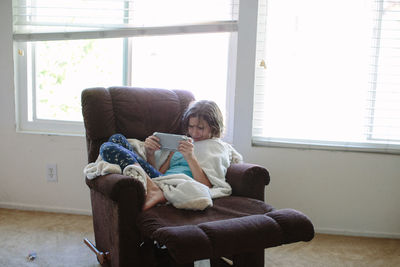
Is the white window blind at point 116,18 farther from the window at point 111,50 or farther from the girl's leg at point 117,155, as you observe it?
the girl's leg at point 117,155

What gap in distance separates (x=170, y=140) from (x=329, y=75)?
119cm

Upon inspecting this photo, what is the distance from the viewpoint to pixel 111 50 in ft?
8.75

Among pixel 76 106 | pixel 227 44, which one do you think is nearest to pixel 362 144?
pixel 227 44

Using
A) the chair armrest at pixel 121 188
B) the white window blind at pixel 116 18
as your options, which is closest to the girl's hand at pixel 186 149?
the chair armrest at pixel 121 188

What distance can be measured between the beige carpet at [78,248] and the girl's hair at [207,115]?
76 centimetres

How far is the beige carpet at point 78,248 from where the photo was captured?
1972 mm

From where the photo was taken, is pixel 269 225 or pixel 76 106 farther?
pixel 76 106

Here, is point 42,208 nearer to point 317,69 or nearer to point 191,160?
point 191,160

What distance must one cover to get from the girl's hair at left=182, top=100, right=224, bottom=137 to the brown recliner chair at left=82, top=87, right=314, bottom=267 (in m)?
0.19

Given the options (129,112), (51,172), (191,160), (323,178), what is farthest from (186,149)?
(51,172)

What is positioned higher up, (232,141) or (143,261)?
(232,141)

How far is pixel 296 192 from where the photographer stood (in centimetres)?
251

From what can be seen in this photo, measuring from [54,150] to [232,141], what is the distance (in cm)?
122

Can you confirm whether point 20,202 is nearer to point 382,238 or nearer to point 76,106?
point 76,106
